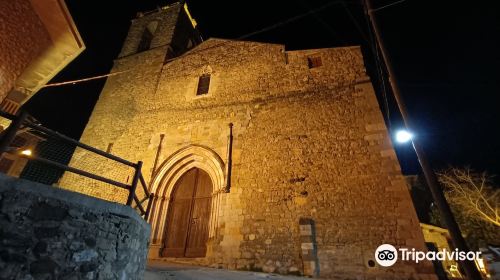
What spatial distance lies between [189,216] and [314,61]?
6.37 metres

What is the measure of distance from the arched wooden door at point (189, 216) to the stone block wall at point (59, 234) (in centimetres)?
430

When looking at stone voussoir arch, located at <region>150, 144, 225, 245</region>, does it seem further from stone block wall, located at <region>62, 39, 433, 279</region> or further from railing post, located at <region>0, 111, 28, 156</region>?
railing post, located at <region>0, 111, 28, 156</region>

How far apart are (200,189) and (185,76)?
15.7ft

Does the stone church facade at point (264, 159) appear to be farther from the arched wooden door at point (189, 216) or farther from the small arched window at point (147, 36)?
the small arched window at point (147, 36)

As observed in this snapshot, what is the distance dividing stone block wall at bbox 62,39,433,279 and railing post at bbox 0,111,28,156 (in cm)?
511

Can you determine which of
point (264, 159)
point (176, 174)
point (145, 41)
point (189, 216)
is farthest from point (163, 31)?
point (189, 216)

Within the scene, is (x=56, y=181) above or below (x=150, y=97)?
below

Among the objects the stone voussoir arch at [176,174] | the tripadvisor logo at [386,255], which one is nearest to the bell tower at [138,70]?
the stone voussoir arch at [176,174]

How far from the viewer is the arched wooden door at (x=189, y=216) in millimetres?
7211

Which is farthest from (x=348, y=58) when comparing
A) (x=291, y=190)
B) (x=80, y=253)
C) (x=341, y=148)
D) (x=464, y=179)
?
(x=464, y=179)

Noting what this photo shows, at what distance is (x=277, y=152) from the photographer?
7.55 m

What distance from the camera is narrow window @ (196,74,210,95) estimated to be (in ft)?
32.5

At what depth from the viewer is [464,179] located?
47.9ft

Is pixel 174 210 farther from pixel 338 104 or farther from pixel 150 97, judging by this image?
pixel 338 104
